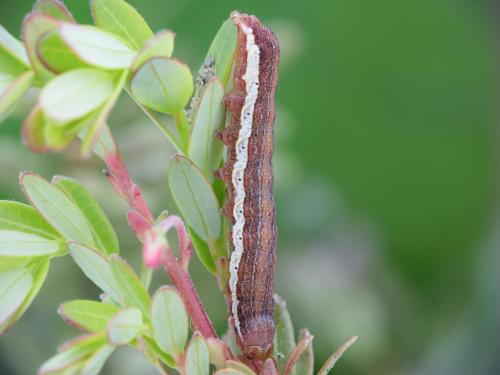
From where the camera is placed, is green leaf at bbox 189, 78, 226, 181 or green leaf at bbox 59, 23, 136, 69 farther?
green leaf at bbox 189, 78, 226, 181

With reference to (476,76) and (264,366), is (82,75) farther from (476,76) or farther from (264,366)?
(476,76)

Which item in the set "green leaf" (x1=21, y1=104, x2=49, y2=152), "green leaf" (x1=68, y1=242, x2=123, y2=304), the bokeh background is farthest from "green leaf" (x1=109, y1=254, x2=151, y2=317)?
the bokeh background

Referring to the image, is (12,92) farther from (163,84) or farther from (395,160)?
(395,160)

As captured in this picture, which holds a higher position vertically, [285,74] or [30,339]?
[285,74]

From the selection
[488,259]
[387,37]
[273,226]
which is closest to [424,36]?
[387,37]

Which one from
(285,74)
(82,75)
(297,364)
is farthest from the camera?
(285,74)

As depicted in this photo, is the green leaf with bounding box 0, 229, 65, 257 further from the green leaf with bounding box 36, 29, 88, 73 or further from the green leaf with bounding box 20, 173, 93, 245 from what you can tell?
the green leaf with bounding box 36, 29, 88, 73

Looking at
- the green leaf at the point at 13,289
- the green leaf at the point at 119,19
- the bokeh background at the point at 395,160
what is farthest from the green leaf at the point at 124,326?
the bokeh background at the point at 395,160
